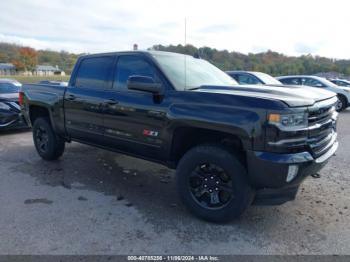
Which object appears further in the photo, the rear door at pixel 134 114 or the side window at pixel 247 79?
the side window at pixel 247 79

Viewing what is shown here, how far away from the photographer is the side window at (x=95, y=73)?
177 inches

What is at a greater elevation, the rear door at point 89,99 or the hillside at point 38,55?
the hillside at point 38,55

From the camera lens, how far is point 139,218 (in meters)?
3.53

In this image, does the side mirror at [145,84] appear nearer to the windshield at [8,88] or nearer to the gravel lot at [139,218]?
the gravel lot at [139,218]

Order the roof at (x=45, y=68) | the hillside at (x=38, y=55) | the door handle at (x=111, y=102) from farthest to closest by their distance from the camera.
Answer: the hillside at (x=38, y=55), the roof at (x=45, y=68), the door handle at (x=111, y=102)

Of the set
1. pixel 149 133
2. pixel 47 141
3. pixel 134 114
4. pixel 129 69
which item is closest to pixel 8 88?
pixel 47 141

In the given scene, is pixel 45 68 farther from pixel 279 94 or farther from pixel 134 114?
pixel 279 94

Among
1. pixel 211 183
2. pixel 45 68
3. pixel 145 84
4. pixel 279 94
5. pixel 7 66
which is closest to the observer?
pixel 279 94

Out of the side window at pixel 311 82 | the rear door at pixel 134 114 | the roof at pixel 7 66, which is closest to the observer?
the rear door at pixel 134 114

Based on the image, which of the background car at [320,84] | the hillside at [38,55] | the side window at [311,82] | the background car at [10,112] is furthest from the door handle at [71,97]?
the hillside at [38,55]

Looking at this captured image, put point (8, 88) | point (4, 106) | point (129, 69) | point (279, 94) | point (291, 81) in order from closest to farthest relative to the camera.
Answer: point (279, 94)
point (129, 69)
point (4, 106)
point (8, 88)
point (291, 81)

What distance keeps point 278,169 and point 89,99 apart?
2.91 metres

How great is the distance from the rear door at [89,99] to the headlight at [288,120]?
2441mm

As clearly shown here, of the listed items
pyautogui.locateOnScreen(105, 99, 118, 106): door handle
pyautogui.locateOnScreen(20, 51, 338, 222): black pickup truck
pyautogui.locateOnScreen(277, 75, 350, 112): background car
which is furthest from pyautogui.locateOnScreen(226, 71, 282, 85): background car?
pyautogui.locateOnScreen(105, 99, 118, 106): door handle
